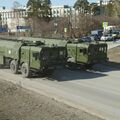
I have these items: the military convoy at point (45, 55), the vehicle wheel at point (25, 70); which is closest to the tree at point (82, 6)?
the military convoy at point (45, 55)

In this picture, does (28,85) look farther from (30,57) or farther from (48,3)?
(48,3)

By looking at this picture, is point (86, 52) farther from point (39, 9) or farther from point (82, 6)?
point (82, 6)

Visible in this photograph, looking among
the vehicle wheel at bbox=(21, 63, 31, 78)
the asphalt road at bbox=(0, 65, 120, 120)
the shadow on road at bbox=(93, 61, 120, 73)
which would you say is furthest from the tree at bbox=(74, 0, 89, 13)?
the vehicle wheel at bbox=(21, 63, 31, 78)

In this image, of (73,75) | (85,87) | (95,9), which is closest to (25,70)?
(73,75)

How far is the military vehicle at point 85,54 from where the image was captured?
27906 mm

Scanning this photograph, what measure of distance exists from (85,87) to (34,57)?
4.52 m

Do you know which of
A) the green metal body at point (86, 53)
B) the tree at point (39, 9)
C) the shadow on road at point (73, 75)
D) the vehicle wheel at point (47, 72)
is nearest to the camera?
the shadow on road at point (73, 75)

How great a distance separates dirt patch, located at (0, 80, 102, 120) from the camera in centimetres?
1381

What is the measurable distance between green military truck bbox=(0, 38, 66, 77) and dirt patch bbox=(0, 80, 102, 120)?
4719 mm

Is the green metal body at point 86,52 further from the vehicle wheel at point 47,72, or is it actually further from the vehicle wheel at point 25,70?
the vehicle wheel at point 25,70

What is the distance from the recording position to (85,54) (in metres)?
28.0

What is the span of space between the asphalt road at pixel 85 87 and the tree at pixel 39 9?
4117 inches

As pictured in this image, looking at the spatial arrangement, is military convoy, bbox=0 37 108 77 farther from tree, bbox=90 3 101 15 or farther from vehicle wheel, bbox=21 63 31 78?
tree, bbox=90 3 101 15

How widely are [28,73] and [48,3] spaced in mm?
118229
